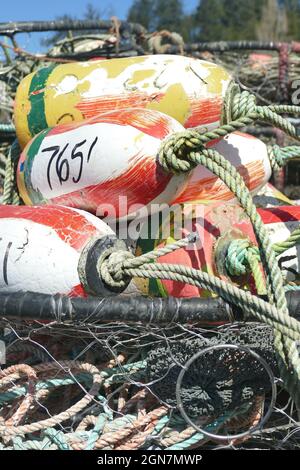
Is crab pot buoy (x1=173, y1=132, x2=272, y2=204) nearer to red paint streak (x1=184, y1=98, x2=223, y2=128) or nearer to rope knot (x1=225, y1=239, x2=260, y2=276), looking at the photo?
red paint streak (x1=184, y1=98, x2=223, y2=128)

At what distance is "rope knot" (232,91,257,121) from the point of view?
1.57 metres

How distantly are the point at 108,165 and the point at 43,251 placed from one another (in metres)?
0.25

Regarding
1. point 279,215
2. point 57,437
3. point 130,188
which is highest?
point 130,188

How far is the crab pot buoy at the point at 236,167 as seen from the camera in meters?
1.78

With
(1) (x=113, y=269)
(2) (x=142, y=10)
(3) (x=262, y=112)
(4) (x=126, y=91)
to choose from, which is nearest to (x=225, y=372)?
(1) (x=113, y=269)

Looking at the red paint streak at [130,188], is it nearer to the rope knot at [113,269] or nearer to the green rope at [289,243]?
the rope knot at [113,269]

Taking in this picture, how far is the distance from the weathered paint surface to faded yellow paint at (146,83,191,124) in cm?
41

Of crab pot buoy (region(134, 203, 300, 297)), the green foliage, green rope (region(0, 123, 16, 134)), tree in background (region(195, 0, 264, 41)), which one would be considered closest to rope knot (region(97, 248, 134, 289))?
crab pot buoy (region(134, 203, 300, 297))

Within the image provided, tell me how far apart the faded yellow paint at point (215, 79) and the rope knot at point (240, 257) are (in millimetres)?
460

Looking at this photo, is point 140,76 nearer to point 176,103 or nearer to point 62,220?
point 176,103

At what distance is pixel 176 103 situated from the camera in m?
1.74

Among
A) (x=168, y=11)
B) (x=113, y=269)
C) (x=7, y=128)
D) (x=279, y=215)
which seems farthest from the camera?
(x=168, y=11)
